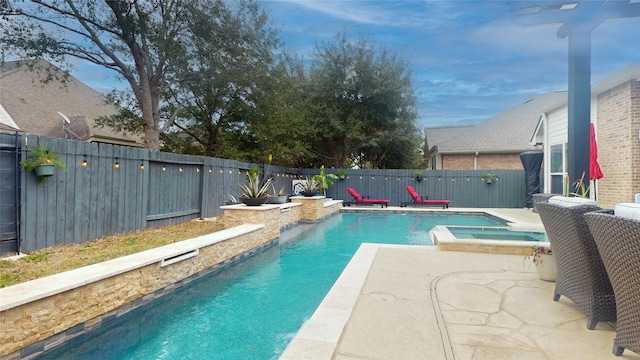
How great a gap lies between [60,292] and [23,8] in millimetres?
11317

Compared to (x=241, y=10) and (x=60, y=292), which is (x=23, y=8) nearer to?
(x=241, y=10)

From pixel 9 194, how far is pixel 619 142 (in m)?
11.6

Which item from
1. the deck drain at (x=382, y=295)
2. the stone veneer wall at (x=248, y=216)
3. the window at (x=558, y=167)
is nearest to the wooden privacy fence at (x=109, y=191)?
the stone veneer wall at (x=248, y=216)

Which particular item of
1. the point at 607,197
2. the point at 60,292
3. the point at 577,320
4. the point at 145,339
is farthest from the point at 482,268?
the point at 607,197

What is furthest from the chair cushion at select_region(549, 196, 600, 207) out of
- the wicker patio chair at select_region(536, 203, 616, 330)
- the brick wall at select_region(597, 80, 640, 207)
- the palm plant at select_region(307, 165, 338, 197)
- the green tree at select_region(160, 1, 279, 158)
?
the green tree at select_region(160, 1, 279, 158)

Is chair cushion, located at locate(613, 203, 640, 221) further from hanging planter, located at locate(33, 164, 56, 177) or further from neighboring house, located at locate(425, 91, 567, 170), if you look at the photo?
neighboring house, located at locate(425, 91, 567, 170)

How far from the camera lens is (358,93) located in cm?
1820

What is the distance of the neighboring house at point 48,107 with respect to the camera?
12406 mm

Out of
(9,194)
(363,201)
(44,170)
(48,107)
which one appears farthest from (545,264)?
(48,107)

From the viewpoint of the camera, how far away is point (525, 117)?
20.5 meters

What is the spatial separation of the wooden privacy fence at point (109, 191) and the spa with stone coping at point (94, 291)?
6.23 ft

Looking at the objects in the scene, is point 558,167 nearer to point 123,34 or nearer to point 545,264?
point 545,264

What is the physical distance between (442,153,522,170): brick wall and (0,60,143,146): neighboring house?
17251 mm

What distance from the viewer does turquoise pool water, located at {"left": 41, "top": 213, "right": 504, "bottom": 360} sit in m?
3.09
